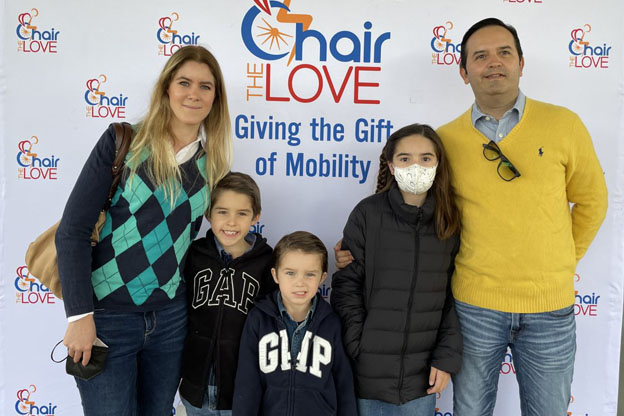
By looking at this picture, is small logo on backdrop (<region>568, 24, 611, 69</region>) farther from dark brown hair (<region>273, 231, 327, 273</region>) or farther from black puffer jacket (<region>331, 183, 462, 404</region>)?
dark brown hair (<region>273, 231, 327, 273</region>)

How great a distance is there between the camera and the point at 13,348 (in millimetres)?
2781

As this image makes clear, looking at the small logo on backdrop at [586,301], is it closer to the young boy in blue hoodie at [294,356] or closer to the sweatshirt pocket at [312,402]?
the young boy in blue hoodie at [294,356]

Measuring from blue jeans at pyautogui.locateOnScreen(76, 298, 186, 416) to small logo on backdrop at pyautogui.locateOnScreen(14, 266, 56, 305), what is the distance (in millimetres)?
1145

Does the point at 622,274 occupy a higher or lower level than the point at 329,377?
higher

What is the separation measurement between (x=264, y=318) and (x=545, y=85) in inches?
79.2

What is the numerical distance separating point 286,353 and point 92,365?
740 mm

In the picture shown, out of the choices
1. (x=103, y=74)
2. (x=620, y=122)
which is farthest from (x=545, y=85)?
(x=103, y=74)

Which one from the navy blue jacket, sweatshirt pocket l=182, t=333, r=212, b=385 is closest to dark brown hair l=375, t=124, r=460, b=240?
the navy blue jacket

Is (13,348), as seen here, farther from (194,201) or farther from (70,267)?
(194,201)

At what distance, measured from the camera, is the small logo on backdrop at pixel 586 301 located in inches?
107

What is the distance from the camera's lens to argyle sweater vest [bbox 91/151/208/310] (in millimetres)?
1813

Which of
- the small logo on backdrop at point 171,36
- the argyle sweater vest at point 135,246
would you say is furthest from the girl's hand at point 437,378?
the small logo on backdrop at point 171,36

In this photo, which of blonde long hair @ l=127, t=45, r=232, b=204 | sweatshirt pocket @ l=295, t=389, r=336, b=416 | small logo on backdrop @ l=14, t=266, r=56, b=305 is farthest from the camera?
small logo on backdrop @ l=14, t=266, r=56, b=305

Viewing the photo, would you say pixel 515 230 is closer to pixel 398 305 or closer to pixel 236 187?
pixel 398 305
